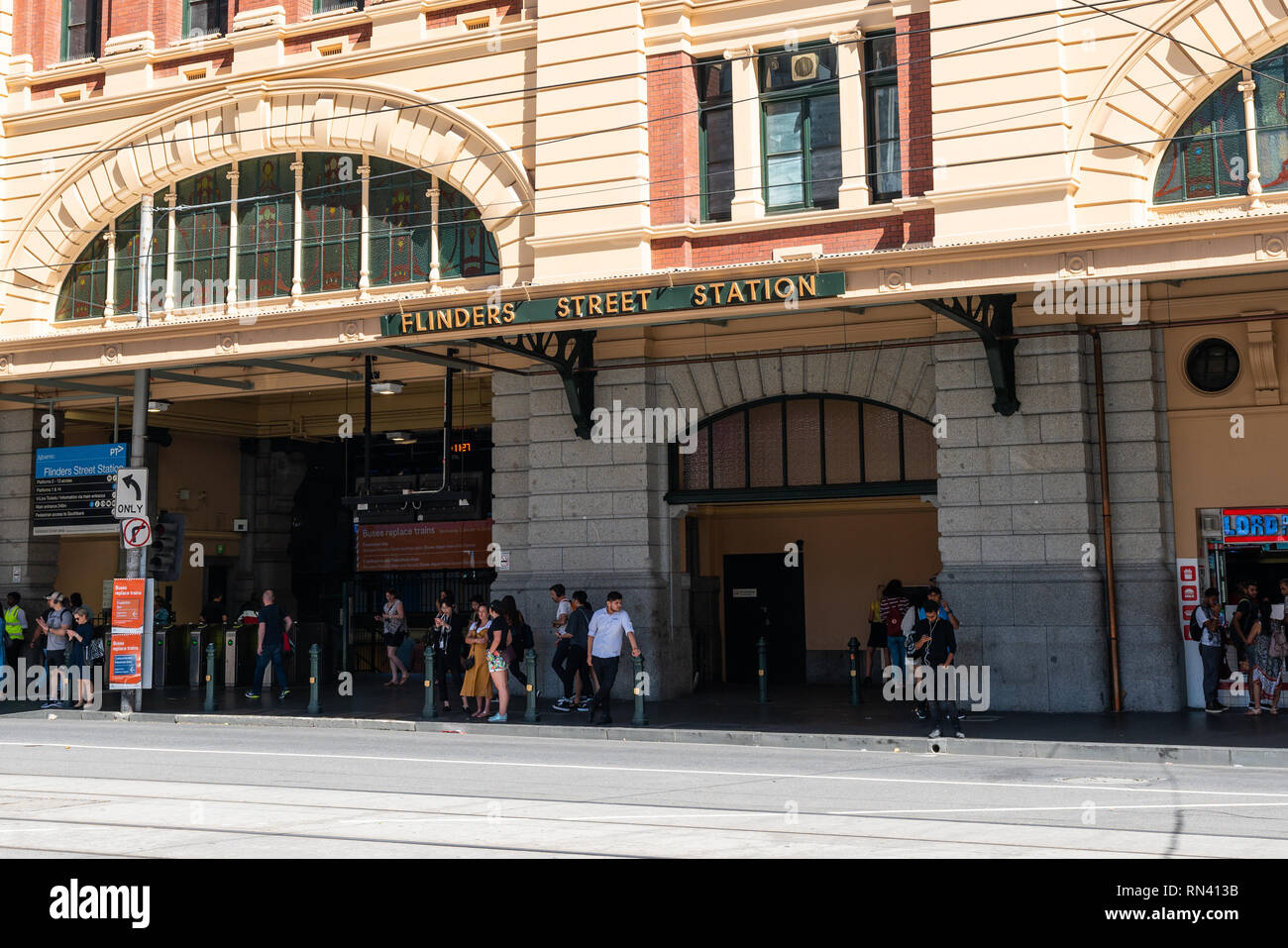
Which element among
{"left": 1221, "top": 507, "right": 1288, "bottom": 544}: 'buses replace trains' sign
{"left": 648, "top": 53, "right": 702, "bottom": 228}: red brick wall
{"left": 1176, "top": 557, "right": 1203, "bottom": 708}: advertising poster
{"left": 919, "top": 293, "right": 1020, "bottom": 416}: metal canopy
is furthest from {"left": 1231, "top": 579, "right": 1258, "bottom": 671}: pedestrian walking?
{"left": 648, "top": 53, "right": 702, "bottom": 228}: red brick wall

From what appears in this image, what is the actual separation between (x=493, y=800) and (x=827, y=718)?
806 cm

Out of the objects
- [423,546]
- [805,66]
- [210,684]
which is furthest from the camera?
[423,546]

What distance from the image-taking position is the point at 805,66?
20.0 m

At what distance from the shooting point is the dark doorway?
24.5 meters

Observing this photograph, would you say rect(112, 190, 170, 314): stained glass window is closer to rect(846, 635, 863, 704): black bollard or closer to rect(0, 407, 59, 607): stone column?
rect(0, 407, 59, 607): stone column

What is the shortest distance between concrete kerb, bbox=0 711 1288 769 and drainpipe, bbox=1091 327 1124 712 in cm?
328

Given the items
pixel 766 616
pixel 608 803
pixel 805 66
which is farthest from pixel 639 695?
pixel 805 66

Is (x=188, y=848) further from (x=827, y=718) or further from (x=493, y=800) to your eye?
(x=827, y=718)

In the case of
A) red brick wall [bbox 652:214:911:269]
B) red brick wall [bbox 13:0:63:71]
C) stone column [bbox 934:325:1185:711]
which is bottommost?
stone column [bbox 934:325:1185:711]

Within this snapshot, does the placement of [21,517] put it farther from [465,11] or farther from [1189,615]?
[1189,615]

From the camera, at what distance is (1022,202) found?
58.3ft

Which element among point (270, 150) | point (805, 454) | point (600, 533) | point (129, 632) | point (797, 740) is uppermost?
point (270, 150)

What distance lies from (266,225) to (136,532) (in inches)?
227

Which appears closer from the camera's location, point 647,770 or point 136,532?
point 647,770
